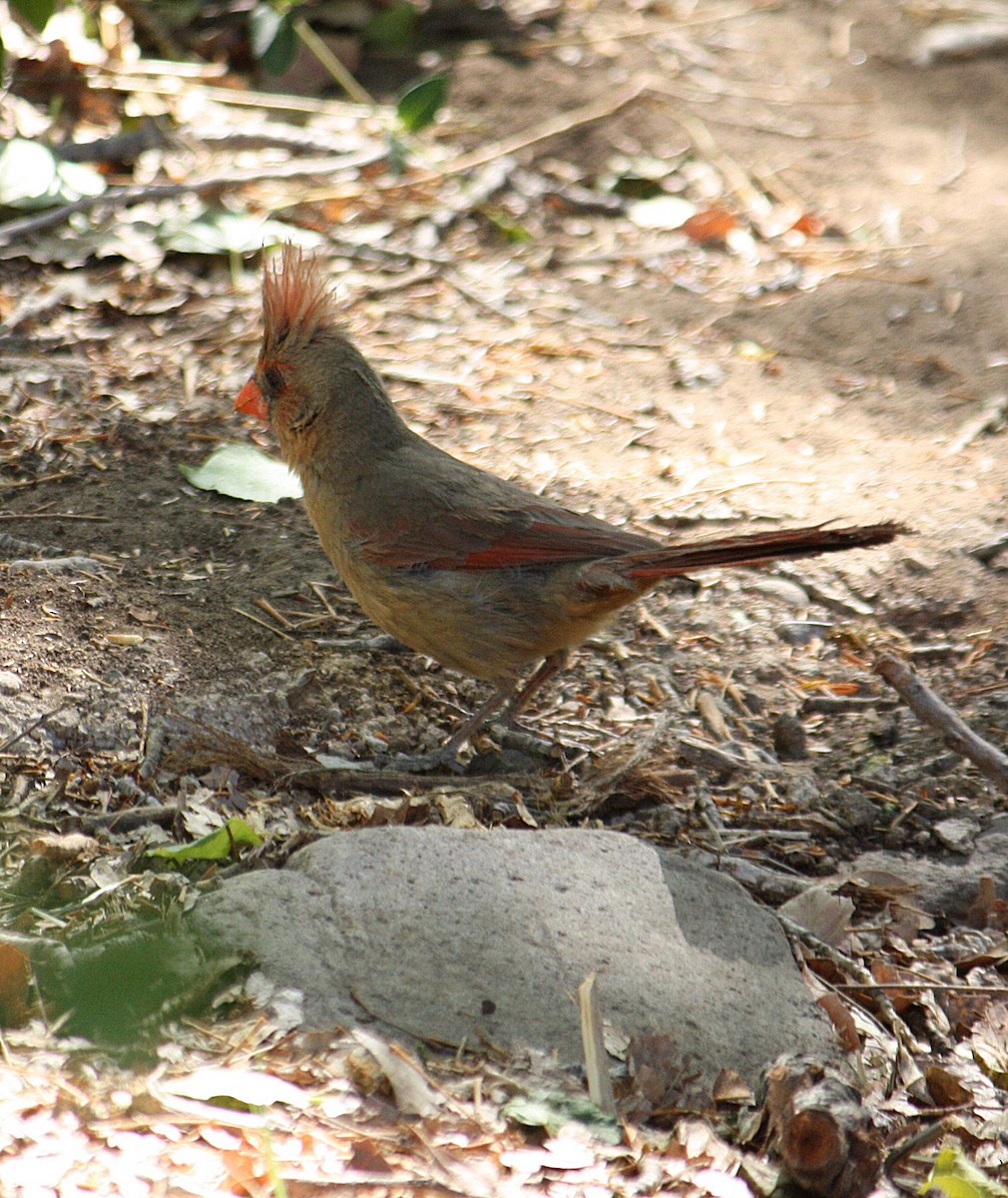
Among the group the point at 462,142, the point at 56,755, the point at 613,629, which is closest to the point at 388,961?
the point at 56,755

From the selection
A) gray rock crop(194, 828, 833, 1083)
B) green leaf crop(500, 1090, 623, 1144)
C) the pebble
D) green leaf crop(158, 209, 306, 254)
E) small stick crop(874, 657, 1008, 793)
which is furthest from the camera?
green leaf crop(158, 209, 306, 254)

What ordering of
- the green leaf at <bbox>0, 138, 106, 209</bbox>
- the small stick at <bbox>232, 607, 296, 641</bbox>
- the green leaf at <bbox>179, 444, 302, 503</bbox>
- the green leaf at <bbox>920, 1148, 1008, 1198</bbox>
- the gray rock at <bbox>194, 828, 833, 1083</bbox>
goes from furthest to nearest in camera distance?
the green leaf at <bbox>0, 138, 106, 209</bbox>, the green leaf at <bbox>179, 444, 302, 503</bbox>, the small stick at <bbox>232, 607, 296, 641</bbox>, the gray rock at <bbox>194, 828, 833, 1083</bbox>, the green leaf at <bbox>920, 1148, 1008, 1198</bbox>

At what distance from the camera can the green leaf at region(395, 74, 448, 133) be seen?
223 inches

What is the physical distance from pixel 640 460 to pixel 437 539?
135 centimetres

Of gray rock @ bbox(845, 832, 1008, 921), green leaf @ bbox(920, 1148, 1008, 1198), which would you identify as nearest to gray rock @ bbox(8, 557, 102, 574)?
gray rock @ bbox(845, 832, 1008, 921)

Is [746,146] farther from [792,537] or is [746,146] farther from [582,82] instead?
[792,537]

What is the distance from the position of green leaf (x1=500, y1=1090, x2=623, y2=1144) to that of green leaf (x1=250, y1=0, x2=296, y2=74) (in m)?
4.53

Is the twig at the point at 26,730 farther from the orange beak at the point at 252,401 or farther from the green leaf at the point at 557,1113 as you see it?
the green leaf at the point at 557,1113

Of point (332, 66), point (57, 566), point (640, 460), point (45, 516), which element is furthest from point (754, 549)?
point (332, 66)

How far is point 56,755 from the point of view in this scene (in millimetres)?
3039

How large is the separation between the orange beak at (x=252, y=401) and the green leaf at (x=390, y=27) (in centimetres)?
363

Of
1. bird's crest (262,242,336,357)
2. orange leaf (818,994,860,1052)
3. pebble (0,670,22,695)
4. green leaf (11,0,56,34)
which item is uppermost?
green leaf (11,0,56,34)

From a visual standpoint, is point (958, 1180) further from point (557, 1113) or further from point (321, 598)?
point (321, 598)

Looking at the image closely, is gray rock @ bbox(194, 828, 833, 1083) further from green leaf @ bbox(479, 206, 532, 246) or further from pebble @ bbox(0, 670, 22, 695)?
green leaf @ bbox(479, 206, 532, 246)
